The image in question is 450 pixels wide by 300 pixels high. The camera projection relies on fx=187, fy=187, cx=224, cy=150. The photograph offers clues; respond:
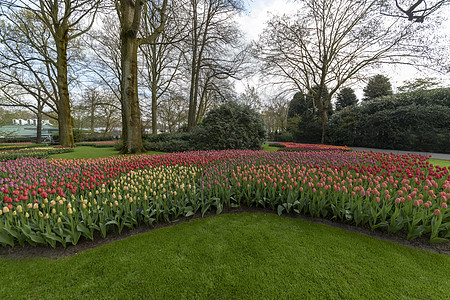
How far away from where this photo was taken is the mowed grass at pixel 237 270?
1689 millimetres

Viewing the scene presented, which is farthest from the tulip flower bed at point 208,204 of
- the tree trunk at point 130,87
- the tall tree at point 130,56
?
the tall tree at point 130,56

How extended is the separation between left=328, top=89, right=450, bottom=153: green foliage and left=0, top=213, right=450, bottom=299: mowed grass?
16374 mm

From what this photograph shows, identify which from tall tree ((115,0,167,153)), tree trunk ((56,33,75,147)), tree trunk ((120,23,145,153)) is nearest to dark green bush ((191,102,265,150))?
tree trunk ((120,23,145,153))

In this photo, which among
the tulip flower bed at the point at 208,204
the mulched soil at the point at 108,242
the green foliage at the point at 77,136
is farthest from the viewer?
the green foliage at the point at 77,136

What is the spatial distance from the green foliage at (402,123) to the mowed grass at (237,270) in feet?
53.7

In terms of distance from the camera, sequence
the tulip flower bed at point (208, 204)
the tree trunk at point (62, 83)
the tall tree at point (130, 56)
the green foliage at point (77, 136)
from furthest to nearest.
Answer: the green foliage at point (77, 136), the tree trunk at point (62, 83), the tall tree at point (130, 56), the tulip flower bed at point (208, 204)

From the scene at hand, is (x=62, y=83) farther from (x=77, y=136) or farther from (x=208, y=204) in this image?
(x=208, y=204)

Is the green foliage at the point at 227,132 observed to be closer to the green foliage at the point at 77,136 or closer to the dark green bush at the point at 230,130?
the dark green bush at the point at 230,130

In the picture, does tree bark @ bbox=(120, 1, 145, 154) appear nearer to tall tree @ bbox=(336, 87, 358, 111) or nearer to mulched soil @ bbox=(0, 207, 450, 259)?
mulched soil @ bbox=(0, 207, 450, 259)

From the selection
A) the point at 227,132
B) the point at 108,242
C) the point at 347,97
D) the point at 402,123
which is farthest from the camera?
the point at 347,97

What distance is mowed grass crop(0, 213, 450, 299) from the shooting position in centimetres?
169

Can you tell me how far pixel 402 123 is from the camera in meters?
14.5

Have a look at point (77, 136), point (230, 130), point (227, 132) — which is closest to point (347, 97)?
point (230, 130)

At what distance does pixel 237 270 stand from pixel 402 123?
18868 millimetres
